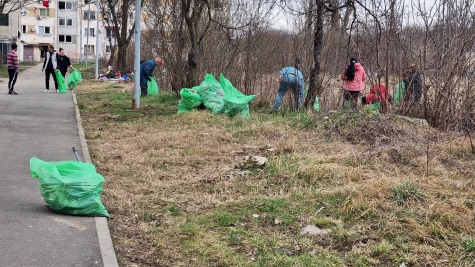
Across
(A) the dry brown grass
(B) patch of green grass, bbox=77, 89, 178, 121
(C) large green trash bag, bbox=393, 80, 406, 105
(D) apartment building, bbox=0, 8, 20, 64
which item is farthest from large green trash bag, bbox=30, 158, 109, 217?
(D) apartment building, bbox=0, 8, 20, 64

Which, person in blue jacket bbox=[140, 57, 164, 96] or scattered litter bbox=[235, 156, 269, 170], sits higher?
person in blue jacket bbox=[140, 57, 164, 96]

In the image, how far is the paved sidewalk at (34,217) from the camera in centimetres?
474

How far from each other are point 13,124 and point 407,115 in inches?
316

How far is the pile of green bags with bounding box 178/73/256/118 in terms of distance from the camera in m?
12.7

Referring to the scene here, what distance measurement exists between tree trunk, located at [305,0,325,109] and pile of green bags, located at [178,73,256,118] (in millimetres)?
1332

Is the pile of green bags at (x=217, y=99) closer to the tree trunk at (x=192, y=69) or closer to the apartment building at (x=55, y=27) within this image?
the tree trunk at (x=192, y=69)

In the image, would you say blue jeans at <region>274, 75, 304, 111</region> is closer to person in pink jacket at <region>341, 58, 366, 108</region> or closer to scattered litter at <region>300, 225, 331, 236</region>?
person in pink jacket at <region>341, 58, 366, 108</region>

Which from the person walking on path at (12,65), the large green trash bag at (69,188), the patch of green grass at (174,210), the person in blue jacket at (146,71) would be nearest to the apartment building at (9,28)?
the person walking on path at (12,65)

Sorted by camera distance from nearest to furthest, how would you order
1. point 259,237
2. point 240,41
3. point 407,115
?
point 259,237 → point 407,115 → point 240,41

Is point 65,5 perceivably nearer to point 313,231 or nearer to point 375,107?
point 375,107

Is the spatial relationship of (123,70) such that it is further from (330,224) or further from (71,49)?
(71,49)

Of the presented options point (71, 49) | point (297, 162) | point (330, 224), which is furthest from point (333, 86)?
point (71, 49)

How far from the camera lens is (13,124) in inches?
488

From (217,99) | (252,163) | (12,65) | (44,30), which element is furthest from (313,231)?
(44,30)
